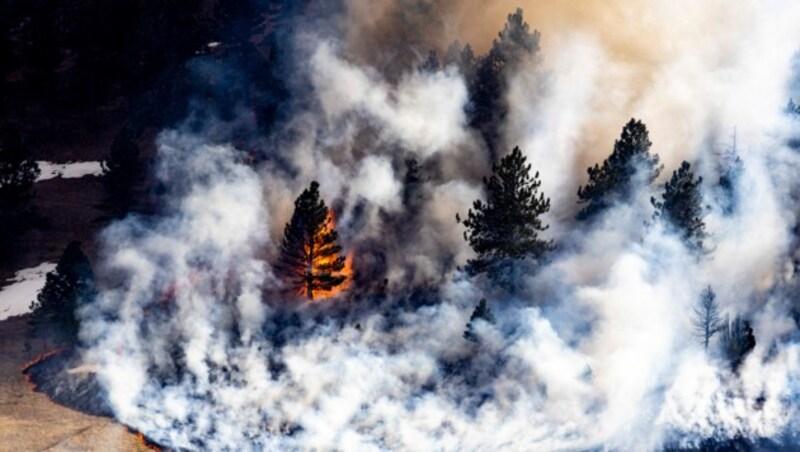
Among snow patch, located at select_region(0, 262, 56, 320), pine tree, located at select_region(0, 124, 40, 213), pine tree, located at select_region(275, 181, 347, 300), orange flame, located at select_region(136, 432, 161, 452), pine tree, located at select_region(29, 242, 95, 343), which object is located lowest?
orange flame, located at select_region(136, 432, 161, 452)

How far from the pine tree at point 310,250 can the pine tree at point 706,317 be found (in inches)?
928

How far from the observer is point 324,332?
4703 centimetres

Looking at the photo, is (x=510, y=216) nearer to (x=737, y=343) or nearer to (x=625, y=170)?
(x=625, y=170)

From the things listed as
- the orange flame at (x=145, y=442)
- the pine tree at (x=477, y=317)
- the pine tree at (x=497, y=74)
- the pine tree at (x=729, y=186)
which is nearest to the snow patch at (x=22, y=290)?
the orange flame at (x=145, y=442)

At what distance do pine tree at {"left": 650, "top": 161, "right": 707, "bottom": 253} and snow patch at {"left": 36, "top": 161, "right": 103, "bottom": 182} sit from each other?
53590mm

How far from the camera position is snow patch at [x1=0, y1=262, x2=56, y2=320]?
52094 millimetres

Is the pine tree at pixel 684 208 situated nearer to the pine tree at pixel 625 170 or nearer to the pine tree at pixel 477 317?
the pine tree at pixel 625 170

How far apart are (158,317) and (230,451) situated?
39.6ft

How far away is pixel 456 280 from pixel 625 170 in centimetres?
1366

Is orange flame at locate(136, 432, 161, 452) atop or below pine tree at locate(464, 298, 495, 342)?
below

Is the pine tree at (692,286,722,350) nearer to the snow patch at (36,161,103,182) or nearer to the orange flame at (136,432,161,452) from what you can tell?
the orange flame at (136,432,161,452)

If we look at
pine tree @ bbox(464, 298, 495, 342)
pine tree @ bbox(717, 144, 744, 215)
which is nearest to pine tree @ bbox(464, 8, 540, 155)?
pine tree @ bbox(717, 144, 744, 215)

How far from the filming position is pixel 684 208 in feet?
148

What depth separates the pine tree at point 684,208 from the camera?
44531mm
